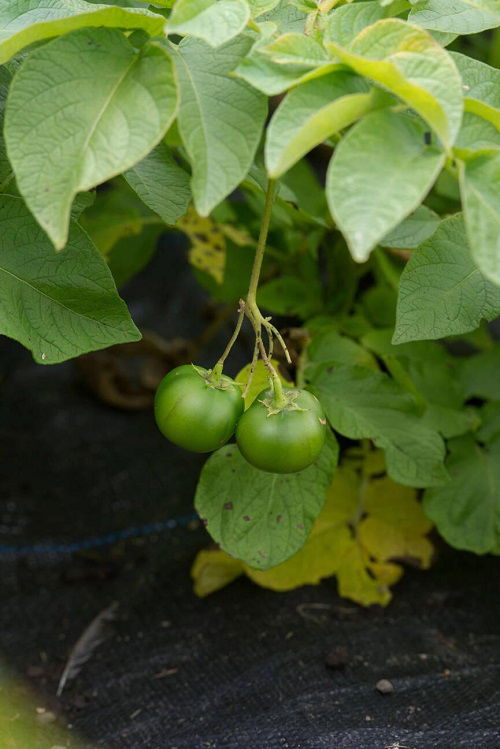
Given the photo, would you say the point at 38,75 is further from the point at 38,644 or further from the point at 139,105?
the point at 38,644

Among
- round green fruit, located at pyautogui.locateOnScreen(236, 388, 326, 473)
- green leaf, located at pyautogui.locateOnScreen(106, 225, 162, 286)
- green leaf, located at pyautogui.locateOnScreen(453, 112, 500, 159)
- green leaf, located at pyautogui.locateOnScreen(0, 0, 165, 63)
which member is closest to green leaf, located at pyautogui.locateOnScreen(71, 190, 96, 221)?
green leaf, located at pyautogui.locateOnScreen(0, 0, 165, 63)

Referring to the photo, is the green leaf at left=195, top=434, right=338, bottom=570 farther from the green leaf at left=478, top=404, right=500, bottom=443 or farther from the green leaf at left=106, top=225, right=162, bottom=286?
the green leaf at left=106, top=225, right=162, bottom=286

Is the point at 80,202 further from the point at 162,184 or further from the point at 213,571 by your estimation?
the point at 213,571

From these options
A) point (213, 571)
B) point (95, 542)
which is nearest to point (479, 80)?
point (213, 571)

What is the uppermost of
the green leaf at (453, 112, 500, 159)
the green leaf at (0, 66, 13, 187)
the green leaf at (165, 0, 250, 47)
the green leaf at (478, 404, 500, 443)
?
the green leaf at (165, 0, 250, 47)

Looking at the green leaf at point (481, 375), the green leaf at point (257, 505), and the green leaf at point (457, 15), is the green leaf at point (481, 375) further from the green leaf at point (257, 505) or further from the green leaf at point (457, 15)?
the green leaf at point (457, 15)

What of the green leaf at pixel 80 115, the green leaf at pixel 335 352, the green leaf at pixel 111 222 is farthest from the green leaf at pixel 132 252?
the green leaf at pixel 80 115

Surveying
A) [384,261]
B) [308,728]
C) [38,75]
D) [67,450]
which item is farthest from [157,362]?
[38,75]

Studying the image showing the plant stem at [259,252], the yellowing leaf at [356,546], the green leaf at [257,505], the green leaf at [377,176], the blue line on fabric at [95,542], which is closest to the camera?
the green leaf at [377,176]
